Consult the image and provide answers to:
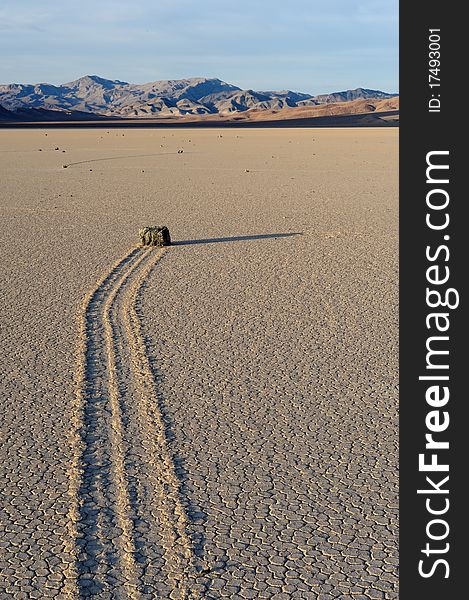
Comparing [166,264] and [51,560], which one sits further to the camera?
[166,264]

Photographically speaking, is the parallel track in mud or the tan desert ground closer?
the parallel track in mud

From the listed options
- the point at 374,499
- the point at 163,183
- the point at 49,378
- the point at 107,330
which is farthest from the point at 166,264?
the point at 163,183

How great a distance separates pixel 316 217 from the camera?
50.9 ft

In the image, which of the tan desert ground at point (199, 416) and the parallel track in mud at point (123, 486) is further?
the tan desert ground at point (199, 416)

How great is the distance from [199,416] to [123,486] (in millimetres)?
1120

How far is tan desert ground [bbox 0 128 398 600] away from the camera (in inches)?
157

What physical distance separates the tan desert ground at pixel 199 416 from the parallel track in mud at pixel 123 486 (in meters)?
0.01

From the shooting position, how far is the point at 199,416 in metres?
5.73

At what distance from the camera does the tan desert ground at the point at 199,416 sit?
3984 mm

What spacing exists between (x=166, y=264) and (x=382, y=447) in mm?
6105

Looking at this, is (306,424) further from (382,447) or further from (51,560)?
(51,560)

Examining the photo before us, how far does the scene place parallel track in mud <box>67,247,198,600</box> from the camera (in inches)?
152

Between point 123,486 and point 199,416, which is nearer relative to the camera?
point 123,486

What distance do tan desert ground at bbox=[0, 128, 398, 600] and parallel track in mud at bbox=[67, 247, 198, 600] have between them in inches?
0.4
